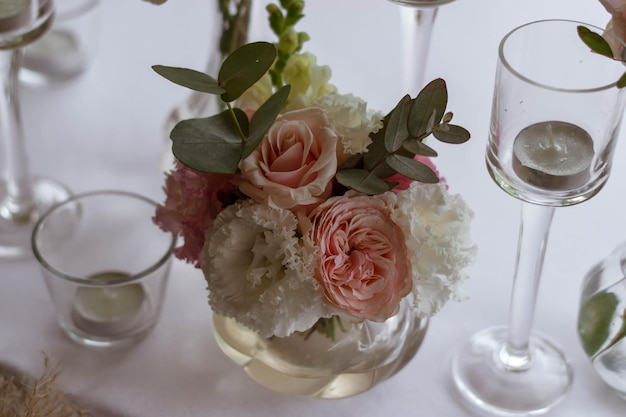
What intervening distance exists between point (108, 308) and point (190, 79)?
0.29 m

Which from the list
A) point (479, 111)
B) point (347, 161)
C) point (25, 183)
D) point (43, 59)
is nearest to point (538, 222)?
point (347, 161)

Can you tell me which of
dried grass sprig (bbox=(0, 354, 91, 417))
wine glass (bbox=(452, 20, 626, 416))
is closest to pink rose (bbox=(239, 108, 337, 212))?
wine glass (bbox=(452, 20, 626, 416))

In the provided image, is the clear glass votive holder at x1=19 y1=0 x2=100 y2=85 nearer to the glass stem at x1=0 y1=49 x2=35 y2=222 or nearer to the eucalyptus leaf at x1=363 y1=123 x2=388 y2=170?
the glass stem at x1=0 y1=49 x2=35 y2=222

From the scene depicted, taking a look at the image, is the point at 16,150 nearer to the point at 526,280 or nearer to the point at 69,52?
the point at 69,52

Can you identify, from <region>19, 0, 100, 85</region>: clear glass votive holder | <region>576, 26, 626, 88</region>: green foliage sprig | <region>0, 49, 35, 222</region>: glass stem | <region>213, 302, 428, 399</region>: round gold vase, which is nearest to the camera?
<region>576, 26, 626, 88</region>: green foliage sprig

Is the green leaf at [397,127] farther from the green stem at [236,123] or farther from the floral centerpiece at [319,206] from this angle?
the green stem at [236,123]

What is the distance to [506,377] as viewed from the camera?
0.88m

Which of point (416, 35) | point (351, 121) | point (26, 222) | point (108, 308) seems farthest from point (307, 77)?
point (26, 222)

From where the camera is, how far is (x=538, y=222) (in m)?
0.77

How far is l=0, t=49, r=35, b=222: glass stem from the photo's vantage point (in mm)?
963

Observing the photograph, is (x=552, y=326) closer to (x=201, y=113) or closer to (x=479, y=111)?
(x=479, y=111)

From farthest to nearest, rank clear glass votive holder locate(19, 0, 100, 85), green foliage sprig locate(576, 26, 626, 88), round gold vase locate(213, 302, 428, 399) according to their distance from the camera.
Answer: clear glass votive holder locate(19, 0, 100, 85), round gold vase locate(213, 302, 428, 399), green foliage sprig locate(576, 26, 626, 88)

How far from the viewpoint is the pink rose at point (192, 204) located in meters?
0.75

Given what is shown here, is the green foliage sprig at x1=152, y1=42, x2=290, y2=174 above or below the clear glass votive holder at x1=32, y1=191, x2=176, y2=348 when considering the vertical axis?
above
